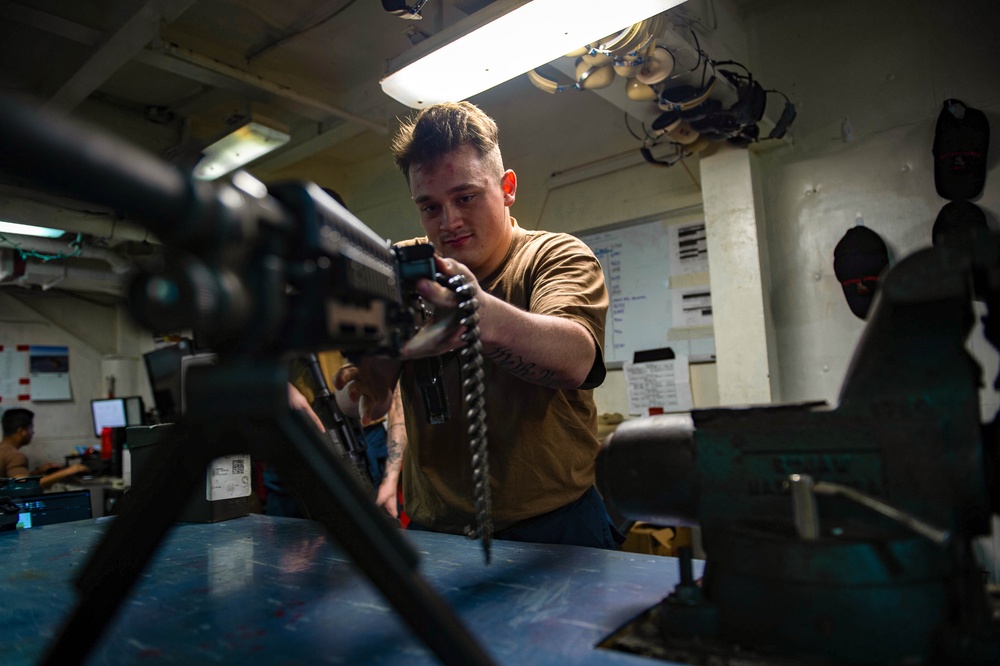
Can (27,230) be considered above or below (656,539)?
above

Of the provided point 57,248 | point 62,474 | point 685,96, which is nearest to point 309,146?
point 57,248

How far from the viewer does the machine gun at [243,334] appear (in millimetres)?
448

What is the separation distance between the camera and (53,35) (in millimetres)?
3266

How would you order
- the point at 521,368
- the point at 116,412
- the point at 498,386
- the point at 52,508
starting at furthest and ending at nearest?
the point at 116,412 < the point at 52,508 < the point at 498,386 < the point at 521,368

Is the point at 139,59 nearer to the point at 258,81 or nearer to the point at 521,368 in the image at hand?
the point at 258,81

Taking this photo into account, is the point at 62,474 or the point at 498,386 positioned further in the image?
the point at 62,474

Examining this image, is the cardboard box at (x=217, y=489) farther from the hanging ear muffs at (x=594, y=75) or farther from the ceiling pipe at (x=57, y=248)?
the ceiling pipe at (x=57, y=248)

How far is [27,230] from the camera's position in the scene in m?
4.52

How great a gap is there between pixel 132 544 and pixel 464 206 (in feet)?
3.46

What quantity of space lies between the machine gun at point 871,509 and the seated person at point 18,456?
19.8 ft

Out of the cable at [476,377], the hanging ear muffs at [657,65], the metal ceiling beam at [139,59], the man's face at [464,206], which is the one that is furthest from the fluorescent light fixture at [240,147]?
the cable at [476,377]

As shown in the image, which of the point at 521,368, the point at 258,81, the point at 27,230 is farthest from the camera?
the point at 27,230

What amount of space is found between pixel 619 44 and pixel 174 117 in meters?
3.69

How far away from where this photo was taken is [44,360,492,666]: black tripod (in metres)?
0.49
